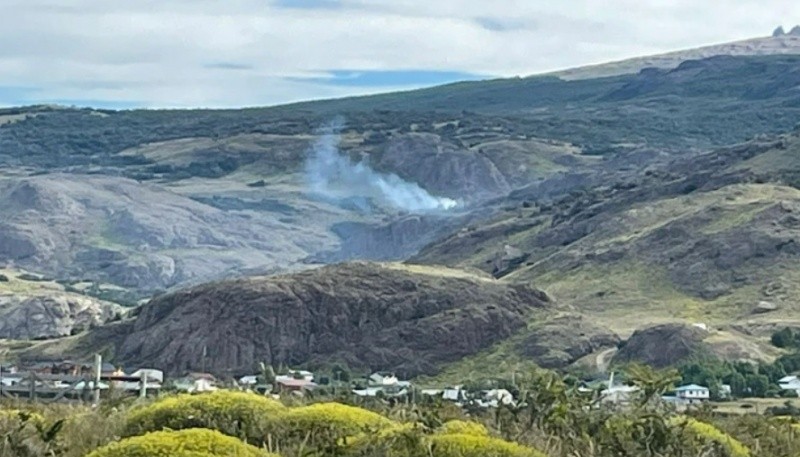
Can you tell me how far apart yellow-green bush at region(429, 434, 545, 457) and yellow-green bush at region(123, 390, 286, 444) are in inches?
107

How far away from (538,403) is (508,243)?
472 ft

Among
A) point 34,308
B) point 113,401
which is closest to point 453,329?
point 34,308

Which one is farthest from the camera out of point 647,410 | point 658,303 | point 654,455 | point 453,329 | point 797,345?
point 658,303

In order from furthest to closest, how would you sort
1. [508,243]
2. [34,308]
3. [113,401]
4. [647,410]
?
[508,243] → [34,308] → [113,401] → [647,410]

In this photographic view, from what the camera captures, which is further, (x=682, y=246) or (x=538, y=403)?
(x=682, y=246)

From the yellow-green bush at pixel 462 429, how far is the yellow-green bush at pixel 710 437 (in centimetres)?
243

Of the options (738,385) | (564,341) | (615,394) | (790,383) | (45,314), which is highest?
(615,394)

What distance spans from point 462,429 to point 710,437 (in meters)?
3.26

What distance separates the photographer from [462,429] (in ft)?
67.8

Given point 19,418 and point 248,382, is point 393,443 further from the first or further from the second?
point 248,382

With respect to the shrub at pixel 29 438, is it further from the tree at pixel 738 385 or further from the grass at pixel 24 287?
the grass at pixel 24 287

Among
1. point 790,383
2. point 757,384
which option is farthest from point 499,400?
point 790,383

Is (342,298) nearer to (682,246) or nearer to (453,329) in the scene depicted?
(453,329)

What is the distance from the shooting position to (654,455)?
68.7 feet
